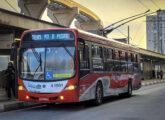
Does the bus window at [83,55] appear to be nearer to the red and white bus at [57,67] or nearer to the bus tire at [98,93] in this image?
the red and white bus at [57,67]

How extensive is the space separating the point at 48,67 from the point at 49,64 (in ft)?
0.35

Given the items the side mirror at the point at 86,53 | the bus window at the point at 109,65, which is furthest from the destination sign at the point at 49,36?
the bus window at the point at 109,65

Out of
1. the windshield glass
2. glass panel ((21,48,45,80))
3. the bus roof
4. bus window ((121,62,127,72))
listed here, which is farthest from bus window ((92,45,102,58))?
bus window ((121,62,127,72))

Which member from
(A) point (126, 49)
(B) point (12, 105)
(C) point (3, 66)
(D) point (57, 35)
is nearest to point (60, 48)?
(D) point (57, 35)

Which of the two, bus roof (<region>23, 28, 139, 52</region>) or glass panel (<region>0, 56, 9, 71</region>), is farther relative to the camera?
glass panel (<region>0, 56, 9, 71</region>)

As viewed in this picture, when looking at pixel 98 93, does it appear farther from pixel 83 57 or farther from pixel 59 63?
pixel 59 63

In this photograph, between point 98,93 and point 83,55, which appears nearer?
point 83,55

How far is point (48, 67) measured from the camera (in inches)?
501

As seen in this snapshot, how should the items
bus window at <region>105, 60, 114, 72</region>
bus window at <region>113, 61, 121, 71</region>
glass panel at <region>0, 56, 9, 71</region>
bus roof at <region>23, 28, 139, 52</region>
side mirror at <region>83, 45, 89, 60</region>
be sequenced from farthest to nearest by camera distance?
glass panel at <region>0, 56, 9, 71</region> → bus window at <region>113, 61, 121, 71</region> → bus window at <region>105, 60, 114, 72</region> → bus roof at <region>23, 28, 139, 52</region> → side mirror at <region>83, 45, 89, 60</region>

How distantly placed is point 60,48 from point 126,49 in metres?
7.86

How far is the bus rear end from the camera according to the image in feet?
41.3

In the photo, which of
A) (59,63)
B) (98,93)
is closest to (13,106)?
(59,63)

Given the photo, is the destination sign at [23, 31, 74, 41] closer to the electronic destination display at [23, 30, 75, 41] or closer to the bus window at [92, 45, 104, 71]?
the electronic destination display at [23, 30, 75, 41]

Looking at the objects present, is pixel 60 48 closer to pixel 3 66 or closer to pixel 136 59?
pixel 136 59
